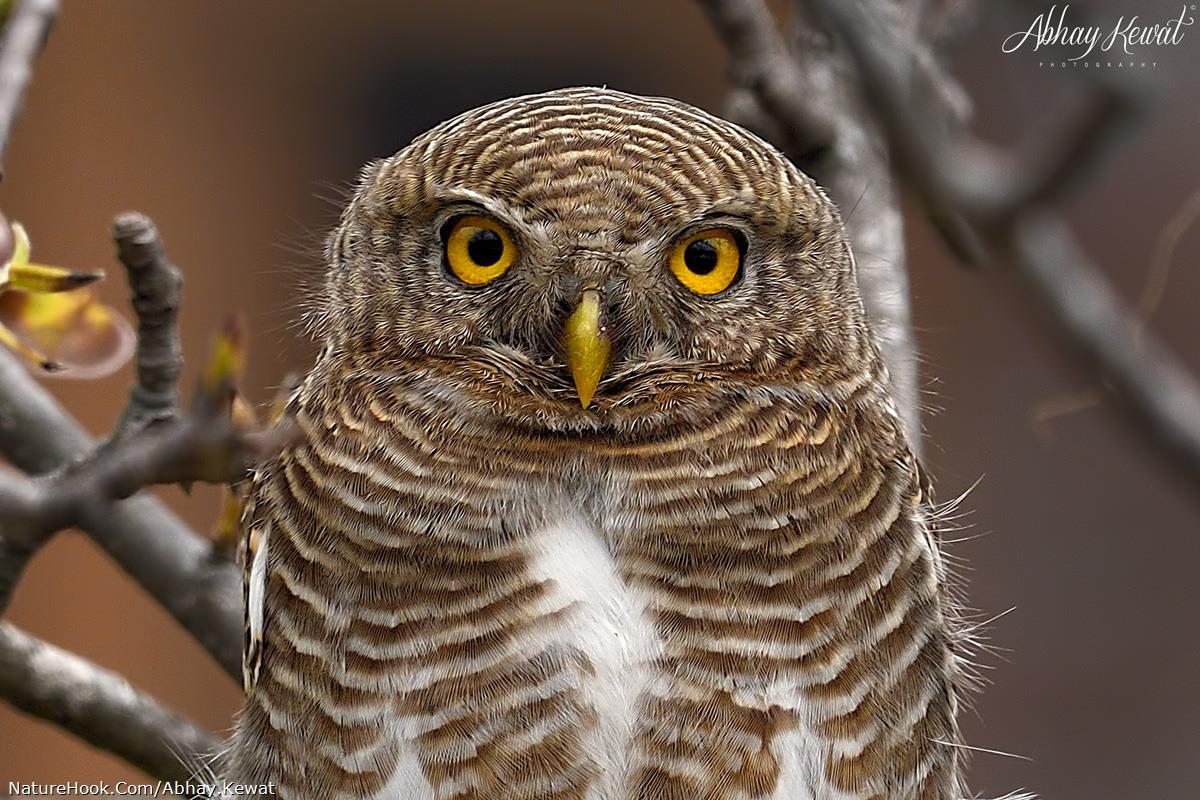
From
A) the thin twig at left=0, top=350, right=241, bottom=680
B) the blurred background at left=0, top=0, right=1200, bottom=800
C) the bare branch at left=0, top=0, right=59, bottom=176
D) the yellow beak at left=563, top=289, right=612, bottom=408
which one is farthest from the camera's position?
the blurred background at left=0, top=0, right=1200, bottom=800

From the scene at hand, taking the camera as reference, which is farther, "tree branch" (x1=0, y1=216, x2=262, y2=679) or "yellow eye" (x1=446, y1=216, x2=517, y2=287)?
"yellow eye" (x1=446, y1=216, x2=517, y2=287)

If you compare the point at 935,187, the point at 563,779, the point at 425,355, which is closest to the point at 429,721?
the point at 563,779

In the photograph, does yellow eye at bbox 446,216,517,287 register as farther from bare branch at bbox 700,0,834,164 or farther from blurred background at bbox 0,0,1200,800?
blurred background at bbox 0,0,1200,800

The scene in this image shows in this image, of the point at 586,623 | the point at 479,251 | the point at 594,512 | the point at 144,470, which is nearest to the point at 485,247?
the point at 479,251

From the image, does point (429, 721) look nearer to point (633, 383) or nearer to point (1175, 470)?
point (633, 383)

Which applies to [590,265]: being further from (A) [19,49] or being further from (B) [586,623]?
(A) [19,49]

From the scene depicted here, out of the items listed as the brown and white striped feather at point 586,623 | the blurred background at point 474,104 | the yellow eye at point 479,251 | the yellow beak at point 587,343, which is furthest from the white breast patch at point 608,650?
the blurred background at point 474,104

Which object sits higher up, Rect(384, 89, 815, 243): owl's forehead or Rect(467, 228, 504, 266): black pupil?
Rect(384, 89, 815, 243): owl's forehead

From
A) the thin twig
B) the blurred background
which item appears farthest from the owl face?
the blurred background
